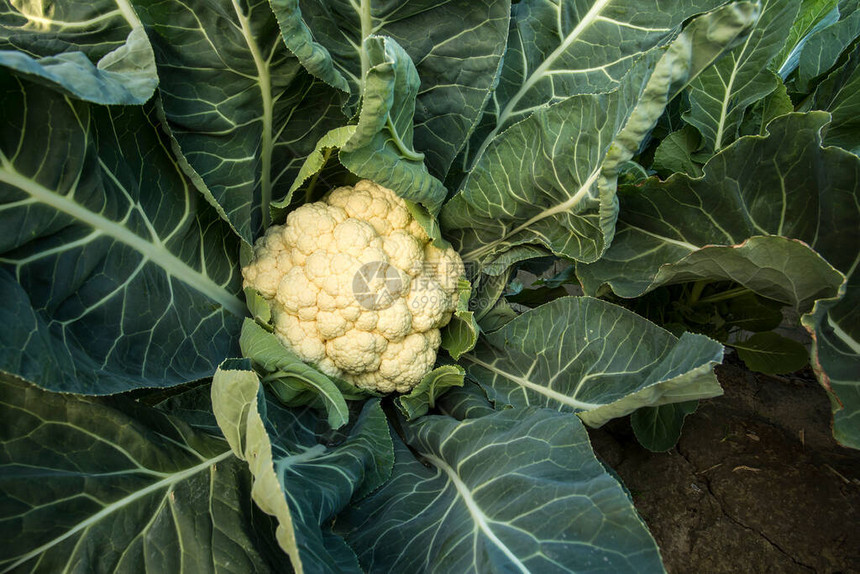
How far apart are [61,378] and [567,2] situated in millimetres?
1649

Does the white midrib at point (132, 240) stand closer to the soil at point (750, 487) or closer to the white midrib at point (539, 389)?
the white midrib at point (539, 389)

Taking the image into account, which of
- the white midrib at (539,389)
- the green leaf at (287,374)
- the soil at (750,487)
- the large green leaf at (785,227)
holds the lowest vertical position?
the soil at (750,487)

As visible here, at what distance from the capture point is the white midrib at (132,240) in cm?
117

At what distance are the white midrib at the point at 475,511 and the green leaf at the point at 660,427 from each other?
72 centimetres

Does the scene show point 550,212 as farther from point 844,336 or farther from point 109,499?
point 109,499

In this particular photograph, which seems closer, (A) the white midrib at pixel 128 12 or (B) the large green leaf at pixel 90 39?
(B) the large green leaf at pixel 90 39

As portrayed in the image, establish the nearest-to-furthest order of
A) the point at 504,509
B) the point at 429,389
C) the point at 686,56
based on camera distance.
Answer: the point at 686,56 → the point at 504,509 → the point at 429,389

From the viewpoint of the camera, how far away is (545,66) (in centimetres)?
173

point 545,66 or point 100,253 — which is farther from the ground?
point 545,66

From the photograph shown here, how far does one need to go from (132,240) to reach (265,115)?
1.58ft

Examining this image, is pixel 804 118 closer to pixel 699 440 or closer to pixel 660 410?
pixel 660 410

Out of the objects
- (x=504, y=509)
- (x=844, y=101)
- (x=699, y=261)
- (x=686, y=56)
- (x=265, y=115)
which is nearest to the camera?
(x=686, y=56)

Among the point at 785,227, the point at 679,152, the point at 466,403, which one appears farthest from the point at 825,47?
the point at 466,403

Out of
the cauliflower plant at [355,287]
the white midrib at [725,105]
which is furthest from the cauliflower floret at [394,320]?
the white midrib at [725,105]
